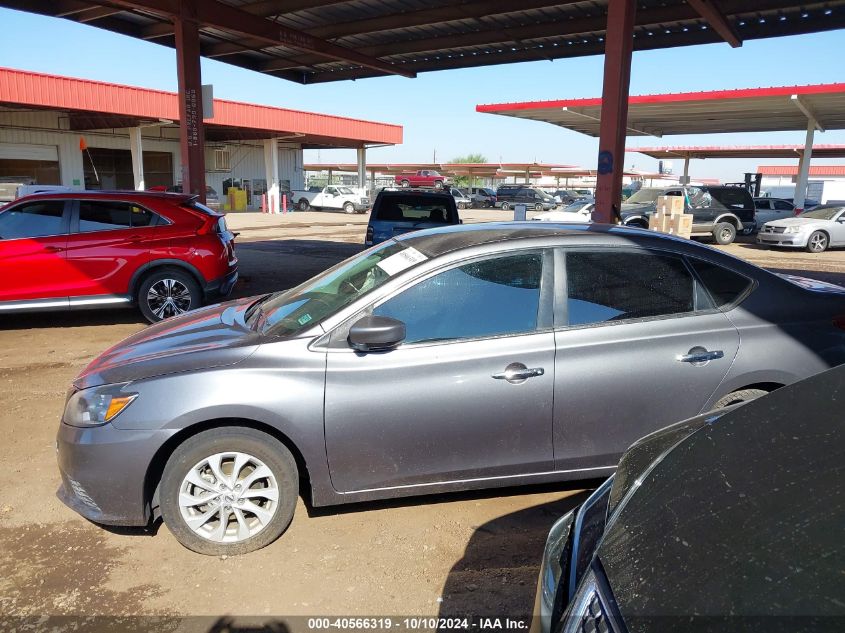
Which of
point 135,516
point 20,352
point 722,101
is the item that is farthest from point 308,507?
point 722,101

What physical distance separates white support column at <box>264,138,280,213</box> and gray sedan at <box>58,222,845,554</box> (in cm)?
3572

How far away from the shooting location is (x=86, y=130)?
3192 centimetres

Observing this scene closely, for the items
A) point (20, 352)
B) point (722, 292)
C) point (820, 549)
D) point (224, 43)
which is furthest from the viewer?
point (224, 43)

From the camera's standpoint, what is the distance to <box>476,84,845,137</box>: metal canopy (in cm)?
2230

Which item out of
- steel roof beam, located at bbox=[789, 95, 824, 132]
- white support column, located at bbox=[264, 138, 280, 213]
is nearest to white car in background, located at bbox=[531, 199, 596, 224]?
steel roof beam, located at bbox=[789, 95, 824, 132]

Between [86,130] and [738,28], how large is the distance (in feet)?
103

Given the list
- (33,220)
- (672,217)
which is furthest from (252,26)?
(672,217)

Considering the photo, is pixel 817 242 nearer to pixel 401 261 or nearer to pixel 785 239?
pixel 785 239

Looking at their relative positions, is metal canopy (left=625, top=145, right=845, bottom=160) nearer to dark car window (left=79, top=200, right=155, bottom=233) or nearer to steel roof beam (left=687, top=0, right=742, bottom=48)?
steel roof beam (left=687, top=0, right=742, bottom=48)

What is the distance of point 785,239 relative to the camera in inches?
736

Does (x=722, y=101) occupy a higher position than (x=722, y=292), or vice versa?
(x=722, y=101)

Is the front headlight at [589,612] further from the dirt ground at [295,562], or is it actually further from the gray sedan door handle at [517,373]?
the gray sedan door handle at [517,373]

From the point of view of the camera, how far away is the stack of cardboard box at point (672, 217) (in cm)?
1742

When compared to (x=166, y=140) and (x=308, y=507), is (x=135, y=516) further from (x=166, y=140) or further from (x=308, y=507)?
(x=166, y=140)
